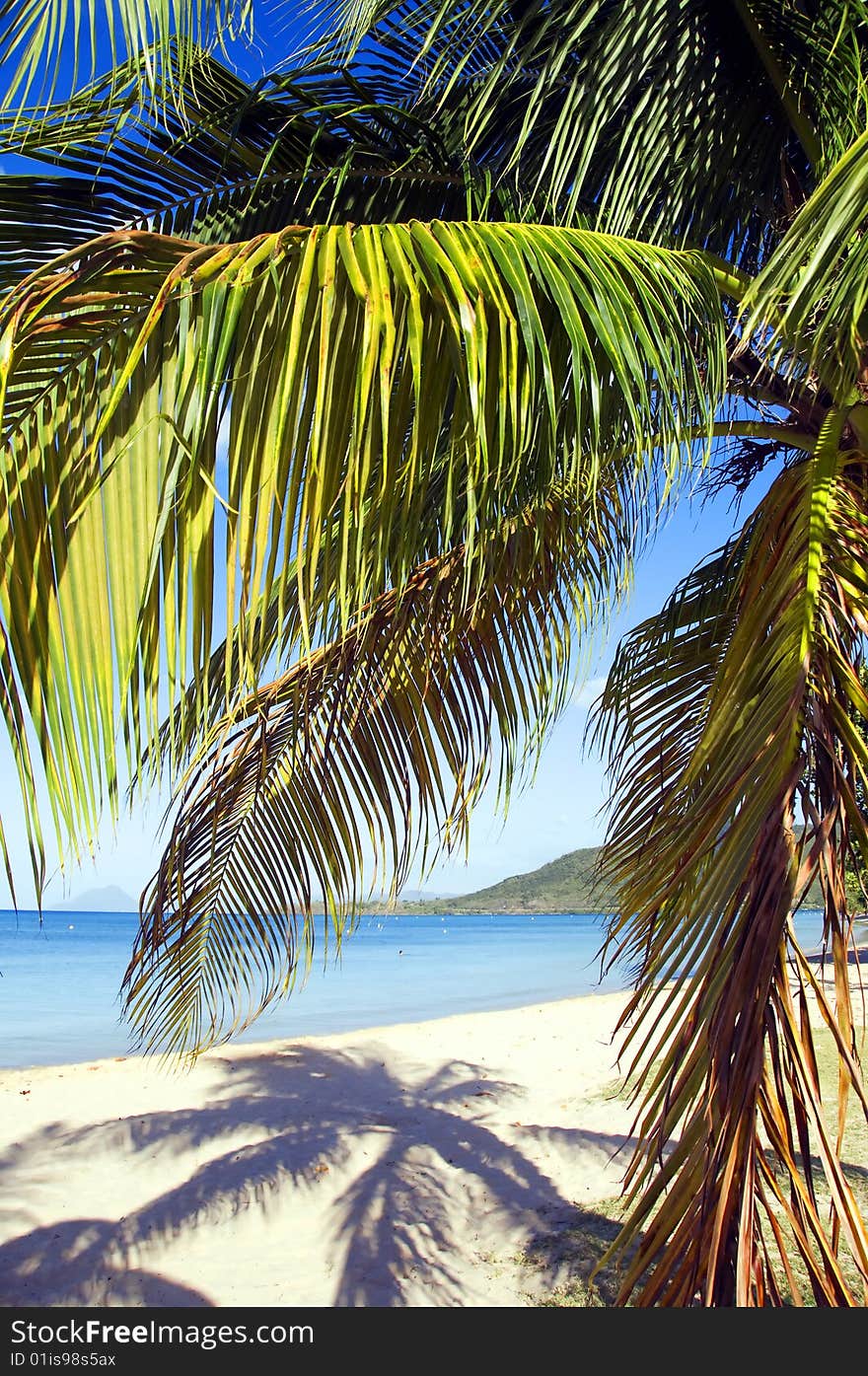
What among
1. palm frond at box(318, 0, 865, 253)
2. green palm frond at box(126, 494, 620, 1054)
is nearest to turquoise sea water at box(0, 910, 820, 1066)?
green palm frond at box(126, 494, 620, 1054)

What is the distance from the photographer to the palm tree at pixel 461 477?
1333 millimetres

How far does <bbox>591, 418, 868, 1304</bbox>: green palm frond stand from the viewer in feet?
5.62

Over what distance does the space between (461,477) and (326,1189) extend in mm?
5103

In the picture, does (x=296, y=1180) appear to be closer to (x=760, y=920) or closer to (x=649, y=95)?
(x=760, y=920)

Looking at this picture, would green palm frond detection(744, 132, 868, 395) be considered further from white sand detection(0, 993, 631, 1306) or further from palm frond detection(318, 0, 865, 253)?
white sand detection(0, 993, 631, 1306)

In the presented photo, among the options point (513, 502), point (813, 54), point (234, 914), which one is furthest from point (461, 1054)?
point (813, 54)

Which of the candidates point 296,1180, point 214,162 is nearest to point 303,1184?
point 296,1180

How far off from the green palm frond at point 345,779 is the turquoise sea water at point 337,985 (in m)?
0.41

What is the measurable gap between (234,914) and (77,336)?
2.95 metres

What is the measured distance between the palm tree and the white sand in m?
1.78

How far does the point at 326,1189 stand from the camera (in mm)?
5867

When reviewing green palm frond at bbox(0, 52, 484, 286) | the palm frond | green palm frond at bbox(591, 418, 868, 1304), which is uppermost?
the palm frond

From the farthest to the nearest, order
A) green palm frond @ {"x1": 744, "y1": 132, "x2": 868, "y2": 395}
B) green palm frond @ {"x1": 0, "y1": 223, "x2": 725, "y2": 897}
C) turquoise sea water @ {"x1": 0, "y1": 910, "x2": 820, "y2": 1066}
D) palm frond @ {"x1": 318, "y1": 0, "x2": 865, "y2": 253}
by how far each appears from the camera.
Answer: turquoise sea water @ {"x1": 0, "y1": 910, "x2": 820, "y2": 1066}, palm frond @ {"x1": 318, "y1": 0, "x2": 865, "y2": 253}, green palm frond @ {"x1": 744, "y1": 132, "x2": 868, "y2": 395}, green palm frond @ {"x1": 0, "y1": 223, "x2": 725, "y2": 897}

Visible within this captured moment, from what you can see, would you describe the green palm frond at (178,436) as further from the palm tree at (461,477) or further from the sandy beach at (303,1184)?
the sandy beach at (303,1184)
